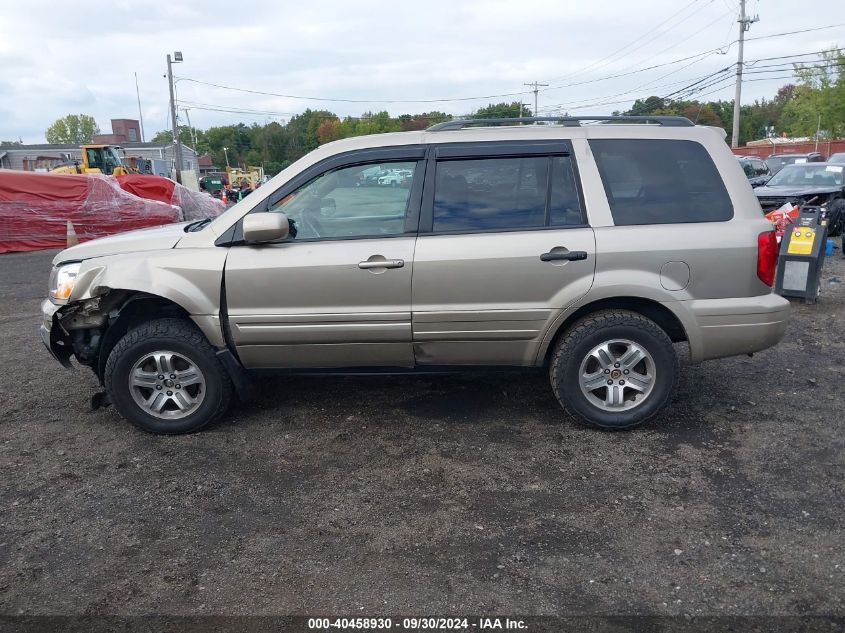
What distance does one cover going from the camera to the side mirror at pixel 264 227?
13.1 ft

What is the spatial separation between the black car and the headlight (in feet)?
36.4

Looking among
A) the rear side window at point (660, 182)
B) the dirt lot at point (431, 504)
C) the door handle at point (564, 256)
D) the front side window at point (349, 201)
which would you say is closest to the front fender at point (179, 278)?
the front side window at point (349, 201)

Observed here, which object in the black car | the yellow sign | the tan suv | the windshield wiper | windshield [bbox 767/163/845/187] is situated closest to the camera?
the tan suv

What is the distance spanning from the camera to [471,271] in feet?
13.5

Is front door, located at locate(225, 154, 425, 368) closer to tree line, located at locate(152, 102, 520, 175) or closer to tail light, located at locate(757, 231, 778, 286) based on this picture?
tail light, located at locate(757, 231, 778, 286)

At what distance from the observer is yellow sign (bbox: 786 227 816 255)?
25.0 feet

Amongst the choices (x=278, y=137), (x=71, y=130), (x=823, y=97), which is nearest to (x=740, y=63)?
(x=823, y=97)

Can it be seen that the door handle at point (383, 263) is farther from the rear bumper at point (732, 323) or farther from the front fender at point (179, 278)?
the rear bumper at point (732, 323)

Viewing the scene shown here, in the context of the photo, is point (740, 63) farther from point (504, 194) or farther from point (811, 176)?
point (504, 194)

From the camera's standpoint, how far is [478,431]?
4414 mm

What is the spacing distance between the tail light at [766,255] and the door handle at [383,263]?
7.21 ft

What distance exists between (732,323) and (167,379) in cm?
364

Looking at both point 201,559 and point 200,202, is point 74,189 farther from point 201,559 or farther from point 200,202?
point 201,559

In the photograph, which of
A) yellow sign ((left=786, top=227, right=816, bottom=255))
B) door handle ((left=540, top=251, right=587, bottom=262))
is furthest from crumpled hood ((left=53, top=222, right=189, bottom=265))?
yellow sign ((left=786, top=227, right=816, bottom=255))
